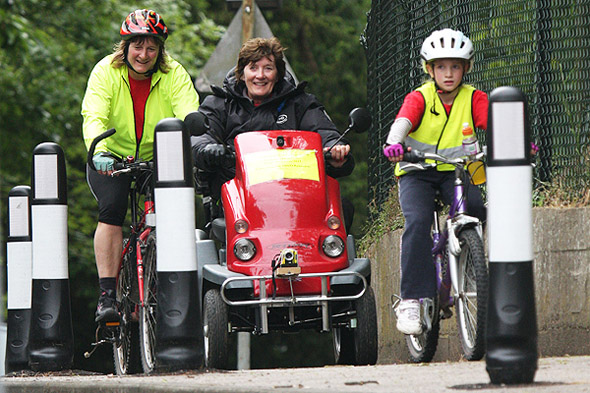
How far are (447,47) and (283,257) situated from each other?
142cm

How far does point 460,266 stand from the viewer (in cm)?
691

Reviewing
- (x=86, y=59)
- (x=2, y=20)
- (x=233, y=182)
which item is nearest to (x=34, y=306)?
(x=233, y=182)

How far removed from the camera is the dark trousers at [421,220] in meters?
7.01

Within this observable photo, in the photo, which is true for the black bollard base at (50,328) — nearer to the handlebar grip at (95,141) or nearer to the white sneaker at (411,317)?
the handlebar grip at (95,141)

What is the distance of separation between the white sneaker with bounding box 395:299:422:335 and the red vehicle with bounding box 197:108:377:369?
0.18 meters

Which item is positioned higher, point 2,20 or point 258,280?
point 2,20

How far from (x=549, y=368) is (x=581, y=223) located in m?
1.90

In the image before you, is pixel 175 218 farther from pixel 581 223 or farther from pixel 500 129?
pixel 581 223

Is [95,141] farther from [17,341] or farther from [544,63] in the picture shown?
[544,63]

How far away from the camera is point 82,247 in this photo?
2389 centimetres

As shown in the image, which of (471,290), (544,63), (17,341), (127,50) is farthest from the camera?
(17,341)

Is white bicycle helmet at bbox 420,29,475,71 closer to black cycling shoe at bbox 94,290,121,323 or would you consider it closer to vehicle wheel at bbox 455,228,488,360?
vehicle wheel at bbox 455,228,488,360

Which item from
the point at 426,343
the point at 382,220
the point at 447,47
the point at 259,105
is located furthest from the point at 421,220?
the point at 382,220

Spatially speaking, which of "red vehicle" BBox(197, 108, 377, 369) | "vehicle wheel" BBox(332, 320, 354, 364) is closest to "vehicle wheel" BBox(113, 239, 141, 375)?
"red vehicle" BBox(197, 108, 377, 369)
